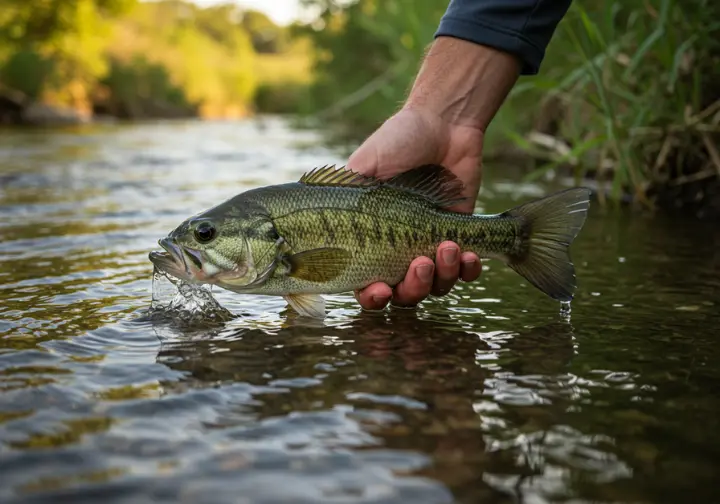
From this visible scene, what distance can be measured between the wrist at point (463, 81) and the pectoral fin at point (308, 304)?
4.43 ft

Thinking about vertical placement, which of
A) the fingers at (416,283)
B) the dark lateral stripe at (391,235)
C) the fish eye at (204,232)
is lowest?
the fingers at (416,283)

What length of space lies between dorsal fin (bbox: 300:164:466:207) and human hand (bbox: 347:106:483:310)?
0.81ft

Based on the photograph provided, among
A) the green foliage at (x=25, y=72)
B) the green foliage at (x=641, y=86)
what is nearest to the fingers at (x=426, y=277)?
the green foliage at (x=641, y=86)

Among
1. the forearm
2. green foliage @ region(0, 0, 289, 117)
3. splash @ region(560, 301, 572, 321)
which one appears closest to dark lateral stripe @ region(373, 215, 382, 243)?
splash @ region(560, 301, 572, 321)

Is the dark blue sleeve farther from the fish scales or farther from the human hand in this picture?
the fish scales

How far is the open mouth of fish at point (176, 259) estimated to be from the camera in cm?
340

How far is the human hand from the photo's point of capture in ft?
11.7

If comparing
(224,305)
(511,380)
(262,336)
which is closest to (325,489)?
(511,380)

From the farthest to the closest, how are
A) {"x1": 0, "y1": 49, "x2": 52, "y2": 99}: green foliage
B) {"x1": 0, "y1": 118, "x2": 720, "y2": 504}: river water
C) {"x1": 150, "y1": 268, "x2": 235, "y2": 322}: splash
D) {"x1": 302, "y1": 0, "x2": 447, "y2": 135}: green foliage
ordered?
{"x1": 0, "y1": 49, "x2": 52, "y2": 99}: green foliage, {"x1": 302, "y1": 0, "x2": 447, "y2": 135}: green foliage, {"x1": 150, "y1": 268, "x2": 235, "y2": 322}: splash, {"x1": 0, "y1": 118, "x2": 720, "y2": 504}: river water

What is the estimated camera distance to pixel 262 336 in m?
3.42

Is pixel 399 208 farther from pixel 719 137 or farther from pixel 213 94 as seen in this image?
pixel 213 94

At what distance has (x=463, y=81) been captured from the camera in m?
4.35

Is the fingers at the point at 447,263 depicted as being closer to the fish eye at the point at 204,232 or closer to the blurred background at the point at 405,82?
the fish eye at the point at 204,232

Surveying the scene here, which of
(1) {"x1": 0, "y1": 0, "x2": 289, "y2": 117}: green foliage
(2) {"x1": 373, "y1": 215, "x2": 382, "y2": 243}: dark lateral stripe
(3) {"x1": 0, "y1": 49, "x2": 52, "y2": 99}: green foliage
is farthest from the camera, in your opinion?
(1) {"x1": 0, "y1": 0, "x2": 289, "y2": 117}: green foliage
